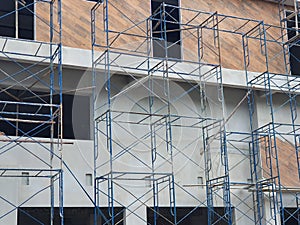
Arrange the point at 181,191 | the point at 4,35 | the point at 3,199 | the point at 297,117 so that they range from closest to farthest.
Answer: the point at 3,199 → the point at 4,35 → the point at 181,191 → the point at 297,117

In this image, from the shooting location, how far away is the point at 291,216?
44.0ft

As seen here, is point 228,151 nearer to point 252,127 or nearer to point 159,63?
point 252,127

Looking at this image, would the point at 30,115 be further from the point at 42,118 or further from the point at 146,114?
the point at 146,114

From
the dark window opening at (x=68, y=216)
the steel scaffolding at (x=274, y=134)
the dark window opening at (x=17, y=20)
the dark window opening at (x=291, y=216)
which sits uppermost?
the dark window opening at (x=17, y=20)

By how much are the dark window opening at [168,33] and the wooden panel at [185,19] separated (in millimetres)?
185

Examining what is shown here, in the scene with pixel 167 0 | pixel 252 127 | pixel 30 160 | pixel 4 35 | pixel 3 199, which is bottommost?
pixel 3 199

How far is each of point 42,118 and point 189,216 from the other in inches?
159

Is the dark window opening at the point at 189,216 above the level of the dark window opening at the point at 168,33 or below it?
below

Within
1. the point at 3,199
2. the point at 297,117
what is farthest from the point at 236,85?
the point at 3,199

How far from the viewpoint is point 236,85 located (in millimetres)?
13609

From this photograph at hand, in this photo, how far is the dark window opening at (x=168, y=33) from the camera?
1331 cm

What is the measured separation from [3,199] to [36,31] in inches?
143

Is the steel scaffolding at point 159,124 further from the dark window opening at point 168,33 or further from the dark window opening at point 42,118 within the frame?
the dark window opening at point 42,118

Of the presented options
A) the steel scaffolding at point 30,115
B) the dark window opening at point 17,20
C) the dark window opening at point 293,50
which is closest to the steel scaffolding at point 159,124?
the steel scaffolding at point 30,115
